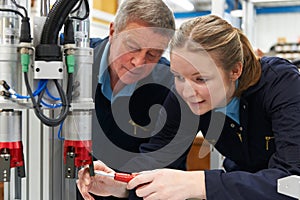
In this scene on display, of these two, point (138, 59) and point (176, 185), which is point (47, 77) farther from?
point (138, 59)

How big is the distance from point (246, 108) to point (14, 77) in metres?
0.62

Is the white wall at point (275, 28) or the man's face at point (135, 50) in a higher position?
the white wall at point (275, 28)

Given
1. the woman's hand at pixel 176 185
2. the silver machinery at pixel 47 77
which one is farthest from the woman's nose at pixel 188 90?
the silver machinery at pixel 47 77

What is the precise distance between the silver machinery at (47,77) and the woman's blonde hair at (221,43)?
13.1 inches

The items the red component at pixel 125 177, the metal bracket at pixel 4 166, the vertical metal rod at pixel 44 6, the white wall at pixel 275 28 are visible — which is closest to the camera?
the metal bracket at pixel 4 166

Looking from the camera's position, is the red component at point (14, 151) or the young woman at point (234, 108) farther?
the young woman at point (234, 108)

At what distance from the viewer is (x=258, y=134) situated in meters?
1.07

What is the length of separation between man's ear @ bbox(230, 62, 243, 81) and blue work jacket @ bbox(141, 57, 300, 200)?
0.16 ft

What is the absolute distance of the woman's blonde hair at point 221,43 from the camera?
0.98 m

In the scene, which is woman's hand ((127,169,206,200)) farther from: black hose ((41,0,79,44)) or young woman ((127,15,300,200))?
black hose ((41,0,79,44))

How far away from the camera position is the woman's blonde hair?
978 millimetres

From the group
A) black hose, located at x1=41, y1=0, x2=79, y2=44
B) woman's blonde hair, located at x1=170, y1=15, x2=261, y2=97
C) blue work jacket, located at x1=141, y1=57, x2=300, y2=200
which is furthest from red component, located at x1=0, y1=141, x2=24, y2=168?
woman's blonde hair, located at x1=170, y1=15, x2=261, y2=97

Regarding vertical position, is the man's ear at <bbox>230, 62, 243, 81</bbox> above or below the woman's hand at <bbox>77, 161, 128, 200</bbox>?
above

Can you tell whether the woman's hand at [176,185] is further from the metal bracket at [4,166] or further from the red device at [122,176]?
the metal bracket at [4,166]
